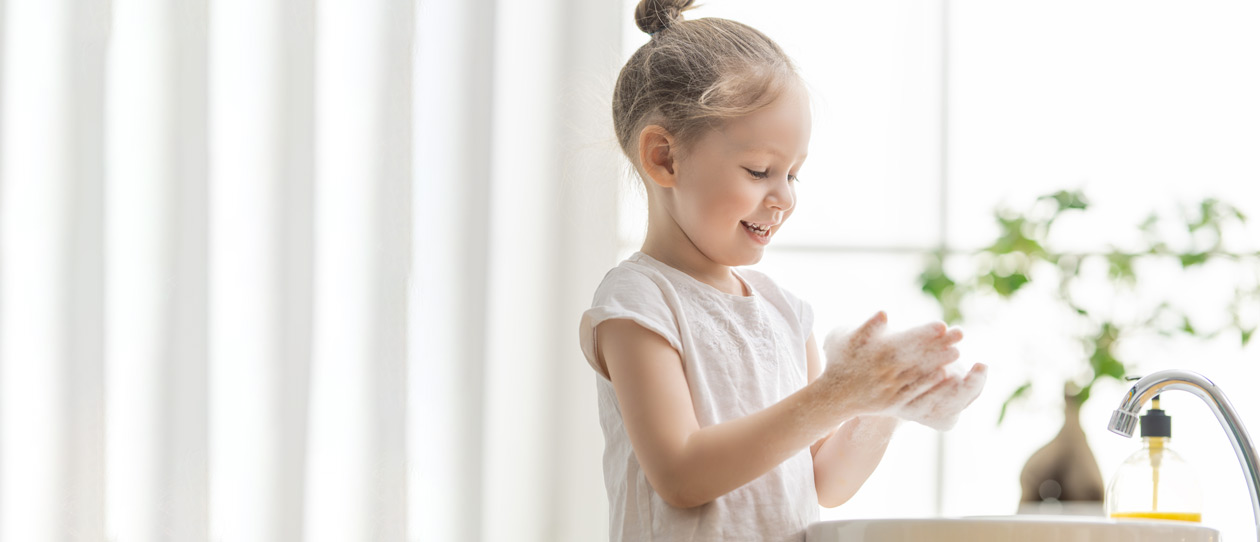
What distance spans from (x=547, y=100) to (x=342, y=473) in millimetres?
478

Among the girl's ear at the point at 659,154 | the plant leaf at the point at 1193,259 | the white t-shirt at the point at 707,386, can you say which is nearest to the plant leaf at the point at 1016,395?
the plant leaf at the point at 1193,259

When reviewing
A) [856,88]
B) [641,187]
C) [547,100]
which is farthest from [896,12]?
[641,187]

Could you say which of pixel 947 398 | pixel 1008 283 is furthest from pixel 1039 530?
pixel 1008 283

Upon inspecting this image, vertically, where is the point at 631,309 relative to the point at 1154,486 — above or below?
above

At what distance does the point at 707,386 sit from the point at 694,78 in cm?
19

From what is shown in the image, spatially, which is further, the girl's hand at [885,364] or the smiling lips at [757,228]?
the smiling lips at [757,228]

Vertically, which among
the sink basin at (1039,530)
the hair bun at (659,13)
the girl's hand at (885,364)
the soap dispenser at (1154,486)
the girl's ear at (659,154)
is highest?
the hair bun at (659,13)

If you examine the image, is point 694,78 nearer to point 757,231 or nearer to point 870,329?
point 757,231

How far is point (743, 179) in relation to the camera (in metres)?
0.60

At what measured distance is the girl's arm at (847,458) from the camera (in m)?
0.64

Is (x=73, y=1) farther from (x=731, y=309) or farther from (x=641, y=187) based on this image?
(x=731, y=309)

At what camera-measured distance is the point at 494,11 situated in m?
1.12

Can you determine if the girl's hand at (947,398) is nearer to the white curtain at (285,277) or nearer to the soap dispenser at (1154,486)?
the soap dispenser at (1154,486)

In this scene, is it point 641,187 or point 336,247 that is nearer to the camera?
point 641,187
